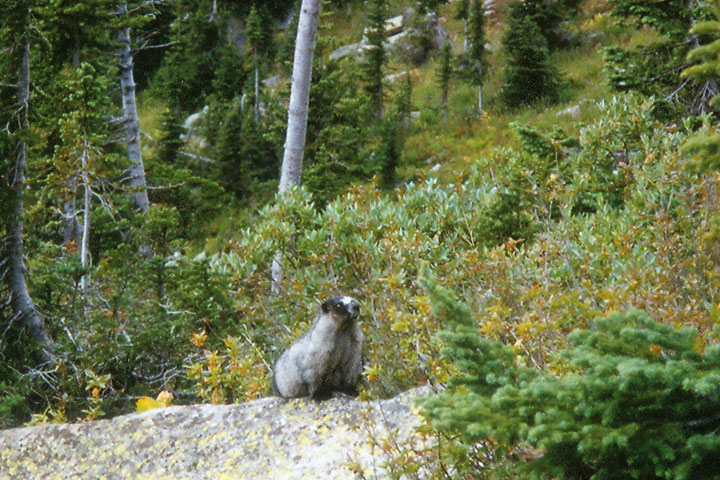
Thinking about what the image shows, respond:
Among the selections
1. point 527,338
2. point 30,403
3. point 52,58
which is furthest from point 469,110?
point 527,338

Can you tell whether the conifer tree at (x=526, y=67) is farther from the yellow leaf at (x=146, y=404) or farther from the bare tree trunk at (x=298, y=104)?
the yellow leaf at (x=146, y=404)

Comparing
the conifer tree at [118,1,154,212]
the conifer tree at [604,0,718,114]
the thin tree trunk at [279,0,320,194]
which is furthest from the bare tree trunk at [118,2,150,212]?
the conifer tree at [604,0,718,114]

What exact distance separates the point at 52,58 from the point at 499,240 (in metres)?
8.02

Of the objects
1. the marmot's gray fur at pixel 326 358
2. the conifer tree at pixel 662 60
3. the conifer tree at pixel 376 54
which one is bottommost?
the marmot's gray fur at pixel 326 358

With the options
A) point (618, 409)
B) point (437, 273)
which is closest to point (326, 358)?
point (437, 273)

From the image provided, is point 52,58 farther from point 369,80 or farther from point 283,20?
point 283,20

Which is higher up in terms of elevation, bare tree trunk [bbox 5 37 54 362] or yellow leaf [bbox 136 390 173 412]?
bare tree trunk [bbox 5 37 54 362]

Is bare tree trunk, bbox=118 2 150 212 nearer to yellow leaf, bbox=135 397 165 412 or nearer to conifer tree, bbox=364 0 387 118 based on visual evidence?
yellow leaf, bbox=135 397 165 412

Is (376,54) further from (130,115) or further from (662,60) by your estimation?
(662,60)

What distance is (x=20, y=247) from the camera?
7.77 metres

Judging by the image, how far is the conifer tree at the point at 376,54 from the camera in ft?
75.8

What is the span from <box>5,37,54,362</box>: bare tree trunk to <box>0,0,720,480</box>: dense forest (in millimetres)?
28

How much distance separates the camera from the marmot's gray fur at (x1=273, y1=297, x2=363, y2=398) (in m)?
5.18

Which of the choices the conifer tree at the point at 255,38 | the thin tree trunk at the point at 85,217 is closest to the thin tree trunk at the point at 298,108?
the thin tree trunk at the point at 85,217
